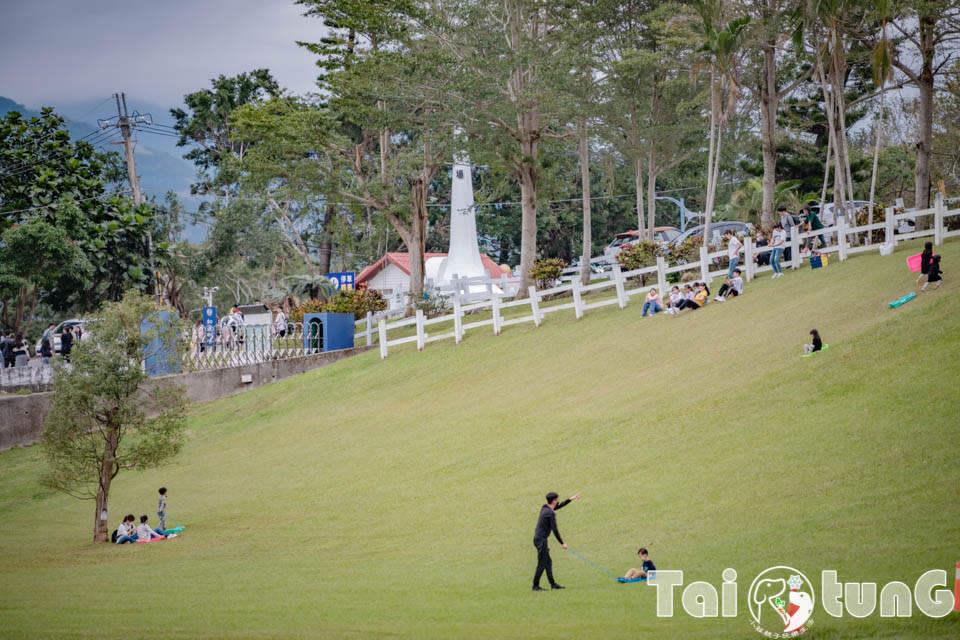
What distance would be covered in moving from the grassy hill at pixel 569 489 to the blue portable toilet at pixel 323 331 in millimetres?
8230

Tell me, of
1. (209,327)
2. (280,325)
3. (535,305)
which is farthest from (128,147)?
(535,305)

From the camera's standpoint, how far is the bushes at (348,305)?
38312mm

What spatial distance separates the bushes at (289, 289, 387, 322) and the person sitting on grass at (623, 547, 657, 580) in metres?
28.3

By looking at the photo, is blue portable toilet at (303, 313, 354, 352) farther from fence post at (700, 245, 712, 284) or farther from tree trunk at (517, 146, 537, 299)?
fence post at (700, 245, 712, 284)

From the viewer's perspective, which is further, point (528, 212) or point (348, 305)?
point (348, 305)

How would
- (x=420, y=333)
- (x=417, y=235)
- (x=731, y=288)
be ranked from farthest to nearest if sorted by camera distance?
(x=417, y=235) < (x=420, y=333) < (x=731, y=288)

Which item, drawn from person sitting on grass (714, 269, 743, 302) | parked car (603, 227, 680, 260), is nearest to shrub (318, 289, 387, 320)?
parked car (603, 227, 680, 260)

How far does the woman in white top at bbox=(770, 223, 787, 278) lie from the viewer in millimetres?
26750

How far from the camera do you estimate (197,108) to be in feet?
206

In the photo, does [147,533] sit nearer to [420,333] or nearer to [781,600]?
[781,600]

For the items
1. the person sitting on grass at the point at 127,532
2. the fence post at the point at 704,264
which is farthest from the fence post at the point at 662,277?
the person sitting on grass at the point at 127,532

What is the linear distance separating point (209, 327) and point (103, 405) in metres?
18.5

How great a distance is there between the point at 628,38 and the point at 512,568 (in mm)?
31066

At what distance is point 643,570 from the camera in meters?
11.2
